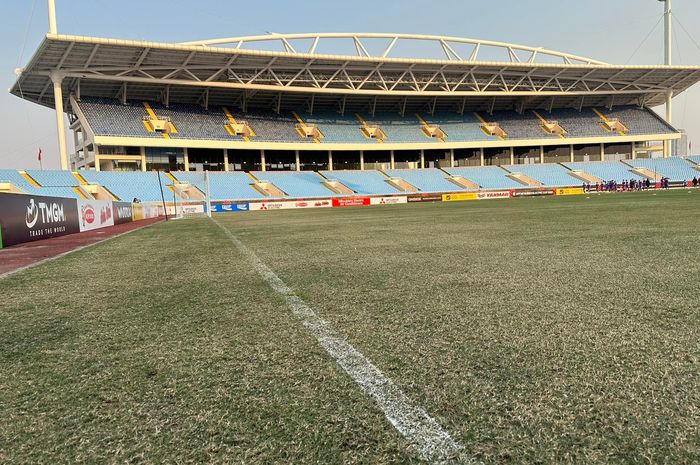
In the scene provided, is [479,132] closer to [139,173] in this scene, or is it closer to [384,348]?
[139,173]

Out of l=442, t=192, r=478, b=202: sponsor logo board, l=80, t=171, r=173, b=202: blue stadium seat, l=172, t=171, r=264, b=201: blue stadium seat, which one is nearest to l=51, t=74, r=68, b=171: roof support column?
l=80, t=171, r=173, b=202: blue stadium seat

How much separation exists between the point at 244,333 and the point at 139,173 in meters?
35.8

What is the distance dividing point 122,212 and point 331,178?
22528 mm

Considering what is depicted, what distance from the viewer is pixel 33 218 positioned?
10664 mm

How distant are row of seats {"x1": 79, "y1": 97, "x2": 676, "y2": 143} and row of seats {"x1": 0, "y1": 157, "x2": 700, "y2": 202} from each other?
3716 mm

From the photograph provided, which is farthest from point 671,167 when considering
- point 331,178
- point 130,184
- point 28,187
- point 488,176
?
point 28,187

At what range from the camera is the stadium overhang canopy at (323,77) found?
1266 inches

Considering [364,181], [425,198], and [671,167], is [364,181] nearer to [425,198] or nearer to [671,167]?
[425,198]

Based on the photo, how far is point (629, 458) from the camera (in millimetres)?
1144

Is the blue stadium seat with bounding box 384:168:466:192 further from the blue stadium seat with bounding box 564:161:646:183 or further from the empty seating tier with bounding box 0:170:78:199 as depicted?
the empty seating tier with bounding box 0:170:78:199

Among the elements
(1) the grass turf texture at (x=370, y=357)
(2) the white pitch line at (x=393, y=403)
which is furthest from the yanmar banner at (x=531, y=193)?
(2) the white pitch line at (x=393, y=403)

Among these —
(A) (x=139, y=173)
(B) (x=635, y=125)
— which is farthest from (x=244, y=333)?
(B) (x=635, y=125)

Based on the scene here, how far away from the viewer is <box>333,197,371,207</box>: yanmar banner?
117 ft

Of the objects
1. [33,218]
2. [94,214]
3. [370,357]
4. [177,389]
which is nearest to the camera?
[177,389]
